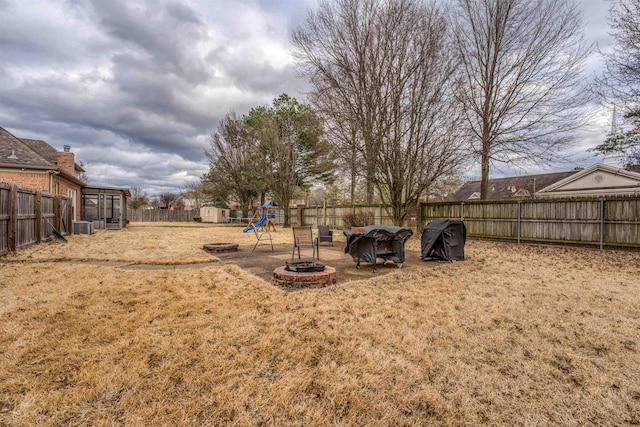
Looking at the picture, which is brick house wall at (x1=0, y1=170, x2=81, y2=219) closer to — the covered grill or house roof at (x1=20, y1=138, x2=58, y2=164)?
house roof at (x1=20, y1=138, x2=58, y2=164)

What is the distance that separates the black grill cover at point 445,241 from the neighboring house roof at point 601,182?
15.7 meters

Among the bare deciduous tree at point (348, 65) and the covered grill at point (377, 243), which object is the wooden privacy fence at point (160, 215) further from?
the covered grill at point (377, 243)

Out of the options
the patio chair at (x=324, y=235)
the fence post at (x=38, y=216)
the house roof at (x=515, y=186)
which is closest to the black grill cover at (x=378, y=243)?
the patio chair at (x=324, y=235)

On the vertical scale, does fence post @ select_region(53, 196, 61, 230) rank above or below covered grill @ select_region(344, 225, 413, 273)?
above

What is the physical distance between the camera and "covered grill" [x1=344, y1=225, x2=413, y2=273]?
5887 millimetres

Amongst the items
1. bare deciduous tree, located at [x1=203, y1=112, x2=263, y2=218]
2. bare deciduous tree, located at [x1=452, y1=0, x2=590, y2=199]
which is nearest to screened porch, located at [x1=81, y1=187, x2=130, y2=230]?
bare deciduous tree, located at [x1=203, y1=112, x2=263, y2=218]

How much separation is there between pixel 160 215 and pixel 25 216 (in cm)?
3098

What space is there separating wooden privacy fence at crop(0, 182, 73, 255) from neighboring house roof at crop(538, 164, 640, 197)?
1011 inches

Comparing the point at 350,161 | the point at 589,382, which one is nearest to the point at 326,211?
the point at 350,161

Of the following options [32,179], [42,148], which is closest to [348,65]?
[32,179]

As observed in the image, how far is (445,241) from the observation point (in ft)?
23.3

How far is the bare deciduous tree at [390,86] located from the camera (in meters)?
9.33

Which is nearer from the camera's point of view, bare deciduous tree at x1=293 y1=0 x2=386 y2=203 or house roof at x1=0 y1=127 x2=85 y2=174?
bare deciduous tree at x1=293 y1=0 x2=386 y2=203

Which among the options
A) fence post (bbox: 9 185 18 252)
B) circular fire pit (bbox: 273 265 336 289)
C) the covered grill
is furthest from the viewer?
fence post (bbox: 9 185 18 252)
